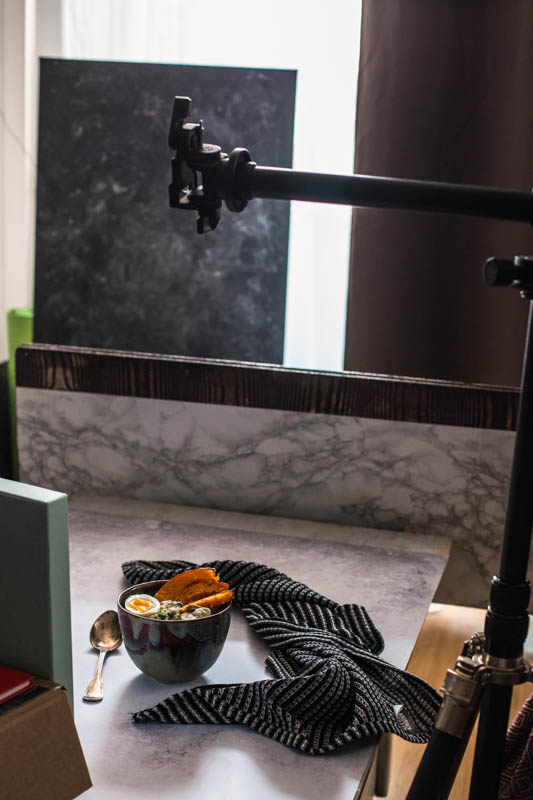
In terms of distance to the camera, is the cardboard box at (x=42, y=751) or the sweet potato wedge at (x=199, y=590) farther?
the sweet potato wedge at (x=199, y=590)

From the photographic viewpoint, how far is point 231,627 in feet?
3.34

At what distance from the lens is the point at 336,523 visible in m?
1.49

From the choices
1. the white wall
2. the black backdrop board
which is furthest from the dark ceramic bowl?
the white wall

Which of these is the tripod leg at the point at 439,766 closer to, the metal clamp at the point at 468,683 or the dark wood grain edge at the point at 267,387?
the metal clamp at the point at 468,683

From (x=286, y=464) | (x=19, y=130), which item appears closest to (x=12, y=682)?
(x=286, y=464)

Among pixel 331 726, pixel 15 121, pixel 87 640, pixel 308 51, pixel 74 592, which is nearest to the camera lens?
pixel 331 726

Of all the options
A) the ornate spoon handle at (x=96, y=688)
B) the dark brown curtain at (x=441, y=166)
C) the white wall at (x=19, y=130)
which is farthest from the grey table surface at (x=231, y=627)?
the white wall at (x=19, y=130)

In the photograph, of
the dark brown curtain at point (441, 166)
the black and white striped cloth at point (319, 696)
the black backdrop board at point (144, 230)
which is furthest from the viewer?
the black backdrop board at point (144, 230)

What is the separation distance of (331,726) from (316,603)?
0.27 metres

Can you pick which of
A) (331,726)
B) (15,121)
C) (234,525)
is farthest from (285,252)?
(331,726)

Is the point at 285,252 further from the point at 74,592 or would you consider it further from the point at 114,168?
the point at 74,592

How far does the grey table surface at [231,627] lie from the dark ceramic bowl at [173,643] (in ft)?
0.09

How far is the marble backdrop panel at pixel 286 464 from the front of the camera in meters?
1.44

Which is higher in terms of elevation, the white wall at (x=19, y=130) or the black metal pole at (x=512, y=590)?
the white wall at (x=19, y=130)
